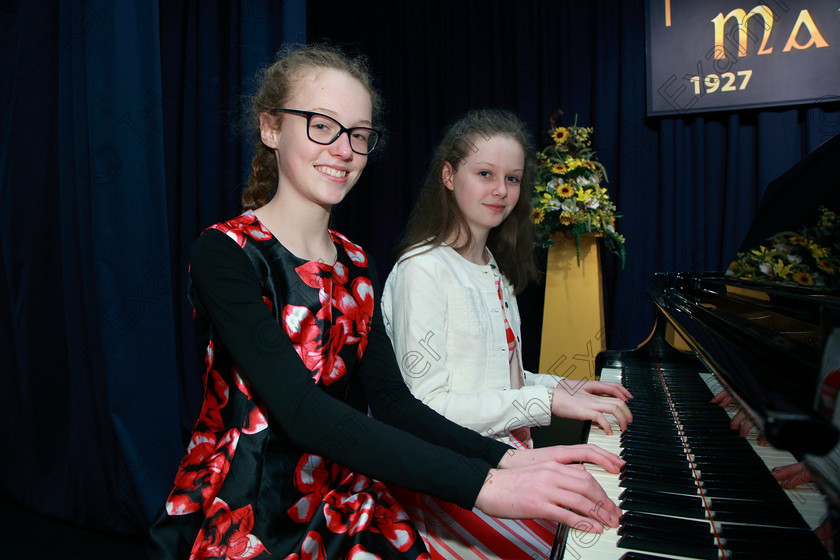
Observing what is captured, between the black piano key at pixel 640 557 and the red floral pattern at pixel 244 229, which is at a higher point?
the red floral pattern at pixel 244 229

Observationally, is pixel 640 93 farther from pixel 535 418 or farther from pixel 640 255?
pixel 535 418

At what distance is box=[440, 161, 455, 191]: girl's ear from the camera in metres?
1.59

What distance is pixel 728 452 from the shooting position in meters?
0.86

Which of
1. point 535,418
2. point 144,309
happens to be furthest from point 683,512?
point 144,309

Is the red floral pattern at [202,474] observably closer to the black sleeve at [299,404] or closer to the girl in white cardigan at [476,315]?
the black sleeve at [299,404]

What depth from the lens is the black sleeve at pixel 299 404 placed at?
0.74 metres

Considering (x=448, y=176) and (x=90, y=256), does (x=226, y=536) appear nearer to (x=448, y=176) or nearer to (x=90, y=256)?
(x=448, y=176)

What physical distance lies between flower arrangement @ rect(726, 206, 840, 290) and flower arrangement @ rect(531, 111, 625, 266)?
1.16 m

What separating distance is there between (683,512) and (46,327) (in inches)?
94.7

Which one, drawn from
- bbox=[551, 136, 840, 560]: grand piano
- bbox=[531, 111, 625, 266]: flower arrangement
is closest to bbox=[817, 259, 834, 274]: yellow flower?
bbox=[551, 136, 840, 560]: grand piano

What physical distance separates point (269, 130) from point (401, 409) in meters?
0.62

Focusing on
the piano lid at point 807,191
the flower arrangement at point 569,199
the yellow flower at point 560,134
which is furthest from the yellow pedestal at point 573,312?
the piano lid at point 807,191

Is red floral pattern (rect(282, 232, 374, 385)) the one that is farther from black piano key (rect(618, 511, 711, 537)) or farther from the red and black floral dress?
black piano key (rect(618, 511, 711, 537))

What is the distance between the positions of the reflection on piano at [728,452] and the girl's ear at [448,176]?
0.70 metres
